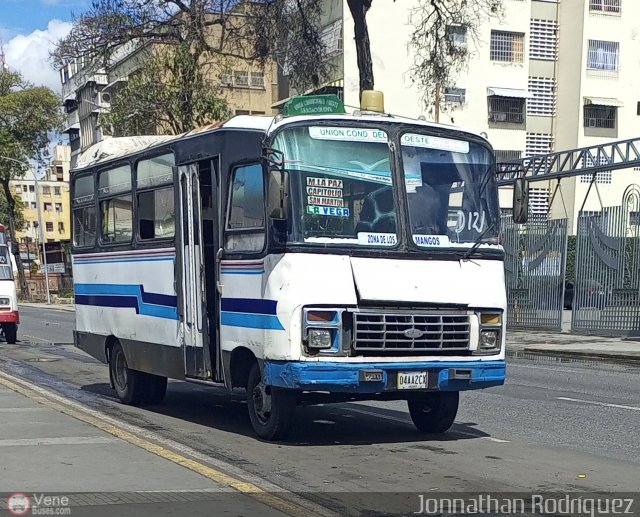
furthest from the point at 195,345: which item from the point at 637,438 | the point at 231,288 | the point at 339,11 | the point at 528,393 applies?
the point at 339,11

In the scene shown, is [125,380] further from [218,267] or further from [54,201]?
[54,201]

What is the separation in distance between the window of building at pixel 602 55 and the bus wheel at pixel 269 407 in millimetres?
45504

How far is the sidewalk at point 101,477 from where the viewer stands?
627 centimetres

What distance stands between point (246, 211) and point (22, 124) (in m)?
55.1

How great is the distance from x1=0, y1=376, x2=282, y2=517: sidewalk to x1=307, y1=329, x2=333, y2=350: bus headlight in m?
1.59

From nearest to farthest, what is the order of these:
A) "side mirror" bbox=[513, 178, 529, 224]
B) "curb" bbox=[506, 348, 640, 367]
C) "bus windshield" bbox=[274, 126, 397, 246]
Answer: "bus windshield" bbox=[274, 126, 397, 246] < "side mirror" bbox=[513, 178, 529, 224] < "curb" bbox=[506, 348, 640, 367]

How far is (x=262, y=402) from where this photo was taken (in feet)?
29.8

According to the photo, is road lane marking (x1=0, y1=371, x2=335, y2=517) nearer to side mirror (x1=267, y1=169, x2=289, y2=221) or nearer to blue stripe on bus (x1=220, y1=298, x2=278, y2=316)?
blue stripe on bus (x1=220, y1=298, x2=278, y2=316)

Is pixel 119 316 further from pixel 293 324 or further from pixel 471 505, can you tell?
pixel 471 505

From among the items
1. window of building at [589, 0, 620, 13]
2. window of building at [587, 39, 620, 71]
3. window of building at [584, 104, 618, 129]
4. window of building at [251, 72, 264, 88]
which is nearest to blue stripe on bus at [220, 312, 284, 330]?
window of building at [584, 104, 618, 129]

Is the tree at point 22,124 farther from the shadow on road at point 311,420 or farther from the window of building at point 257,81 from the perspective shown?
the shadow on road at point 311,420

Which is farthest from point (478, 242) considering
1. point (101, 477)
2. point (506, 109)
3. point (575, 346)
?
point (506, 109)

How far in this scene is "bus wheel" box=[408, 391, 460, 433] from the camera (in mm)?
9703

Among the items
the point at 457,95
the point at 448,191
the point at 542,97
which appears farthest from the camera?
the point at 542,97
